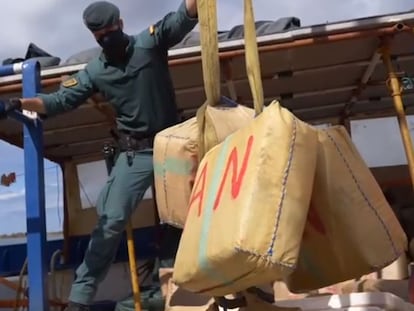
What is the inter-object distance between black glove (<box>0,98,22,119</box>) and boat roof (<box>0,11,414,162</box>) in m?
0.47

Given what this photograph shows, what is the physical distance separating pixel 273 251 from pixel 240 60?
8.17 ft

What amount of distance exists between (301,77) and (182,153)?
7.10 ft

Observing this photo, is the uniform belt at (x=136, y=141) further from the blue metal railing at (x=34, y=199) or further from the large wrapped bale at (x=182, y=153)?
the large wrapped bale at (x=182, y=153)

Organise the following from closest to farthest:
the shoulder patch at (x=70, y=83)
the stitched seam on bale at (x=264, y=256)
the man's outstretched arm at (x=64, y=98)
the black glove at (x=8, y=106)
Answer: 1. the stitched seam on bale at (x=264, y=256)
2. the black glove at (x=8, y=106)
3. the man's outstretched arm at (x=64, y=98)
4. the shoulder patch at (x=70, y=83)

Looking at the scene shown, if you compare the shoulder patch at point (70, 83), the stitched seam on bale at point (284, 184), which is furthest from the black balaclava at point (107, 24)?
the stitched seam on bale at point (284, 184)

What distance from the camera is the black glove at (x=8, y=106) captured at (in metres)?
3.52

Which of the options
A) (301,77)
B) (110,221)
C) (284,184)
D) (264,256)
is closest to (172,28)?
(110,221)

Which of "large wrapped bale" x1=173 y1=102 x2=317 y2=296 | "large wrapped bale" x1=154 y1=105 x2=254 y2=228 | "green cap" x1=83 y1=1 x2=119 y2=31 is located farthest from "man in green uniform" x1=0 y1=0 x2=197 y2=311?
"large wrapped bale" x1=173 y1=102 x2=317 y2=296

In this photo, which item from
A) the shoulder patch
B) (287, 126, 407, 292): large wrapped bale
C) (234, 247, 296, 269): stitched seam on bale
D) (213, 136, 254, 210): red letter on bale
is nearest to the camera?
(234, 247, 296, 269): stitched seam on bale

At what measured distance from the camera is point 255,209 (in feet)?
6.44

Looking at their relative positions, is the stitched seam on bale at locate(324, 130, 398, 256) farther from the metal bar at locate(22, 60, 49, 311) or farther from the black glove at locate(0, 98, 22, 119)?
the metal bar at locate(22, 60, 49, 311)

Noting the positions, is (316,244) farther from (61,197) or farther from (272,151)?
(61,197)

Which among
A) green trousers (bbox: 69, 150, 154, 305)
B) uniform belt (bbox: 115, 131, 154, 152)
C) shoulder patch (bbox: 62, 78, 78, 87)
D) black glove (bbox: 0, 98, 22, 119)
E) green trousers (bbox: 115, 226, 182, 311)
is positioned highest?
shoulder patch (bbox: 62, 78, 78, 87)

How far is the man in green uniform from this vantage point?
3668 mm
